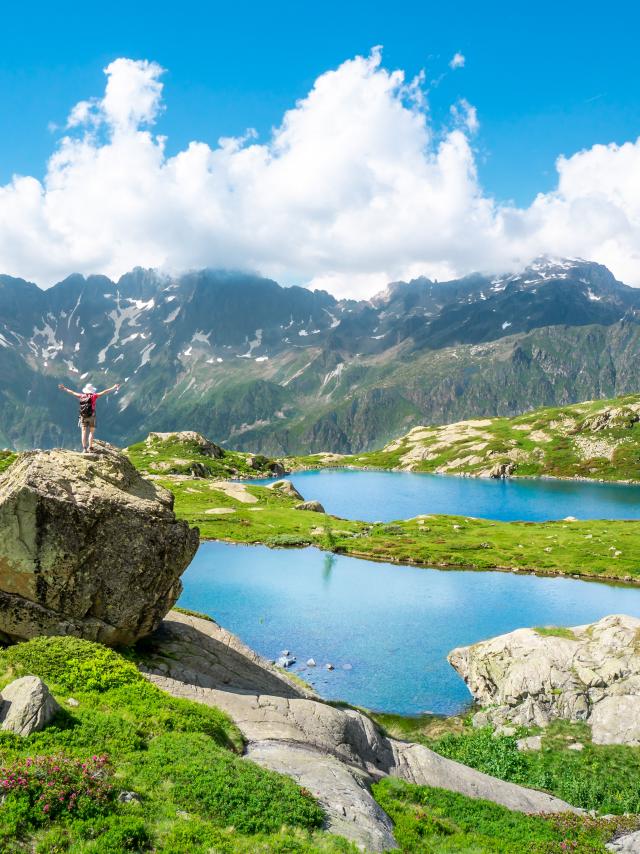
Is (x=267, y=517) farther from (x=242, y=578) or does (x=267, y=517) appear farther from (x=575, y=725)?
(x=575, y=725)

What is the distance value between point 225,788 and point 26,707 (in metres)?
7.23

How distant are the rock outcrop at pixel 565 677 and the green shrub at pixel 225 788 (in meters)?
28.3

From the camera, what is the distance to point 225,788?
16.9 metres

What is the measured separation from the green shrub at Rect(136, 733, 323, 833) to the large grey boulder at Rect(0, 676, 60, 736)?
3.69m

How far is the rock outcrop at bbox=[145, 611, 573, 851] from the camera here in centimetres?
1939

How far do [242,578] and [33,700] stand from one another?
237 ft

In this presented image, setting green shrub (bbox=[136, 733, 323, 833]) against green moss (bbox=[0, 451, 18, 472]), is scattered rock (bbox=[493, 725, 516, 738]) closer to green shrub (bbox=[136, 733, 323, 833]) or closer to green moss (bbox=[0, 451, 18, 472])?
green shrub (bbox=[136, 733, 323, 833])

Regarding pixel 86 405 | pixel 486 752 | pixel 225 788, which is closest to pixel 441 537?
pixel 486 752

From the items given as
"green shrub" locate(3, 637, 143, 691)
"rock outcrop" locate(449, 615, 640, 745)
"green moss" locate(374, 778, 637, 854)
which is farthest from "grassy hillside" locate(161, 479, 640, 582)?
"green shrub" locate(3, 637, 143, 691)

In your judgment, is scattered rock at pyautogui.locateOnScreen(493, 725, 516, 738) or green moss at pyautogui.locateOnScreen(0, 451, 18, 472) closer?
scattered rock at pyautogui.locateOnScreen(493, 725, 516, 738)

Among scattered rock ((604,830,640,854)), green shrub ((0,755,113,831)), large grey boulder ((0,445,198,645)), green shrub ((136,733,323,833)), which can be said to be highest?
large grey boulder ((0,445,198,645))

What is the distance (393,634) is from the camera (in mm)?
64500

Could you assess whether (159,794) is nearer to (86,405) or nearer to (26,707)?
(26,707)

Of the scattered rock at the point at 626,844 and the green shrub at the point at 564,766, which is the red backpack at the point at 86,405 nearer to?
the scattered rock at the point at 626,844
